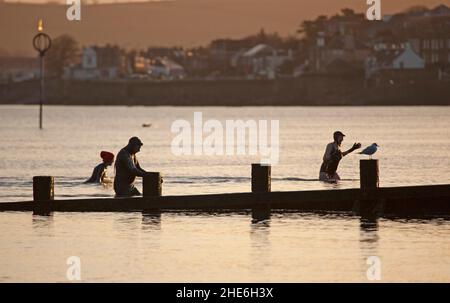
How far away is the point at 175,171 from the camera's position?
189 feet

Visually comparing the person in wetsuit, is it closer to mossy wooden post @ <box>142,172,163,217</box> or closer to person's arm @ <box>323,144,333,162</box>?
mossy wooden post @ <box>142,172,163,217</box>

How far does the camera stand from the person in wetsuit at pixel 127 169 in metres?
31.4

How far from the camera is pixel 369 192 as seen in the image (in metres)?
31.8

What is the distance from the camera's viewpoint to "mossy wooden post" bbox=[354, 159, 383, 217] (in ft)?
104

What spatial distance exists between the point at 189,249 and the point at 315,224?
444 cm

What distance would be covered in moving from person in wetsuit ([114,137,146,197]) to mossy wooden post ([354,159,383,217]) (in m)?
4.85

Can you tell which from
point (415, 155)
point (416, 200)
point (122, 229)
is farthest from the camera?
point (415, 155)

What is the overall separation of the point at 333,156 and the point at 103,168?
6663 mm
